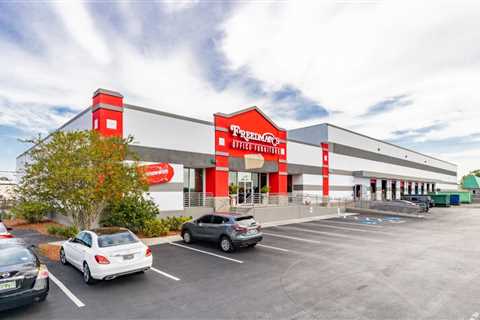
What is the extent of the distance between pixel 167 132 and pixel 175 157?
1.88 m

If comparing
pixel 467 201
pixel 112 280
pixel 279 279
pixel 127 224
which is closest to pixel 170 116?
pixel 127 224

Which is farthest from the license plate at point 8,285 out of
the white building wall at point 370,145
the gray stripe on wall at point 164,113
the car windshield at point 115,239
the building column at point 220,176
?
the white building wall at point 370,145

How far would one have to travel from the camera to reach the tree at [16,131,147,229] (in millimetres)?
12070

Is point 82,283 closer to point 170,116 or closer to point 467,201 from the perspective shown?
point 170,116

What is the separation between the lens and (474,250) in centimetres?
1292

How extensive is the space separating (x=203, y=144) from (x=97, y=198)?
10397 millimetres

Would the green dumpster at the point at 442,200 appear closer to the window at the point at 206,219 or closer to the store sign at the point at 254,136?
the store sign at the point at 254,136

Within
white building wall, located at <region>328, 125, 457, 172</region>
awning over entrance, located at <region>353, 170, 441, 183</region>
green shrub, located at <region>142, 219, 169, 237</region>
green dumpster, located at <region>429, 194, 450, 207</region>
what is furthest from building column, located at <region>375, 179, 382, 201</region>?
green shrub, located at <region>142, 219, 169, 237</region>

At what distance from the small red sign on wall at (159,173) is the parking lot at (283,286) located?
22.1 ft

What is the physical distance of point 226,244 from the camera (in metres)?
12.4

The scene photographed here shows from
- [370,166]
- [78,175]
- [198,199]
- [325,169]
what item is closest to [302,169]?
[325,169]

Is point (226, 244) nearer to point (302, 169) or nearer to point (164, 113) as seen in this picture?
point (164, 113)

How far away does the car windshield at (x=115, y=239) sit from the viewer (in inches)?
336

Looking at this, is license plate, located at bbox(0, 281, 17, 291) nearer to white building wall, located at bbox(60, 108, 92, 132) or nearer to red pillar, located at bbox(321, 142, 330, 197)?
white building wall, located at bbox(60, 108, 92, 132)
